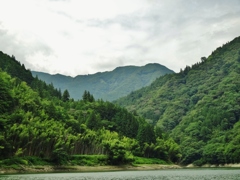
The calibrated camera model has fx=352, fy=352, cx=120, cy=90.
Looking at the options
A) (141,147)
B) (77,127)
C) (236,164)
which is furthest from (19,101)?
(236,164)

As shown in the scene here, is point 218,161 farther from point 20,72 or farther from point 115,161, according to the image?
point 20,72

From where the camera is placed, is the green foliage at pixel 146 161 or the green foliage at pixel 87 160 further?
the green foliage at pixel 146 161


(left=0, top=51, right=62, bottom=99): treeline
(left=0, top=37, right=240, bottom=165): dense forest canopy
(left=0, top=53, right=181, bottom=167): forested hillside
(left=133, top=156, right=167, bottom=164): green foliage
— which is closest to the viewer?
(left=0, top=53, right=181, bottom=167): forested hillside

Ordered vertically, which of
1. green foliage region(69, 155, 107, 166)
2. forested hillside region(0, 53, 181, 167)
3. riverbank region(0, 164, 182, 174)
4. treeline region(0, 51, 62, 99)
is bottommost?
riverbank region(0, 164, 182, 174)

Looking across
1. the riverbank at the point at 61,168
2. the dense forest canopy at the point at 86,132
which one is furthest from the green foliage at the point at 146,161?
the dense forest canopy at the point at 86,132

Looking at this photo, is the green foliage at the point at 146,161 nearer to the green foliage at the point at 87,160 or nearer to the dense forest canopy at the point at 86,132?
the dense forest canopy at the point at 86,132

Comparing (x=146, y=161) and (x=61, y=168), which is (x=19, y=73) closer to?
Answer: (x=146, y=161)

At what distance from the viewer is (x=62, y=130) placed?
105375 millimetres

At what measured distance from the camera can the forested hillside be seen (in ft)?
279

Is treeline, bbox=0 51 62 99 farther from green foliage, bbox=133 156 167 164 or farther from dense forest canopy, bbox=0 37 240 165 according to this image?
green foliage, bbox=133 156 167 164

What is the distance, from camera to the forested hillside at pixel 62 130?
279 feet

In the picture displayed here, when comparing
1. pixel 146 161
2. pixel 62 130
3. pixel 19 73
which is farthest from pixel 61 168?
pixel 19 73

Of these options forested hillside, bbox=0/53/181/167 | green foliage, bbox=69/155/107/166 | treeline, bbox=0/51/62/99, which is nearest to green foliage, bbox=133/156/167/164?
forested hillside, bbox=0/53/181/167

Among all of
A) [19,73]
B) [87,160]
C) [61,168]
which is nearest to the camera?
[61,168]
